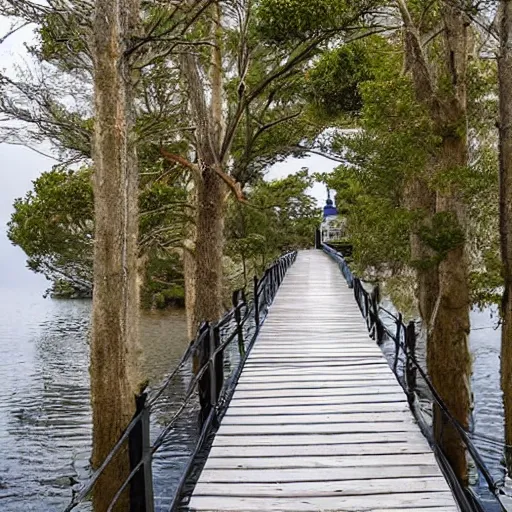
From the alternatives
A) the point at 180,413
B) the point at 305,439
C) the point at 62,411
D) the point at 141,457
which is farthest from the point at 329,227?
the point at 141,457

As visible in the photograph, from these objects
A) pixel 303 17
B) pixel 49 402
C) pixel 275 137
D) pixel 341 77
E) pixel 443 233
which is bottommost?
pixel 49 402

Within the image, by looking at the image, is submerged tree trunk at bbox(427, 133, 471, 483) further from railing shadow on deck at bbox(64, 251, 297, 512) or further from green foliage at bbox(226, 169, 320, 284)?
green foliage at bbox(226, 169, 320, 284)

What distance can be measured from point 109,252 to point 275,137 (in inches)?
434

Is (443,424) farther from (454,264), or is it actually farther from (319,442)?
(454,264)

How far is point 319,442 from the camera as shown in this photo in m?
5.21

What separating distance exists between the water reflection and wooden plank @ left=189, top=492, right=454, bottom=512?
7.43 metres

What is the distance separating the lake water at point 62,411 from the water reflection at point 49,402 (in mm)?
17

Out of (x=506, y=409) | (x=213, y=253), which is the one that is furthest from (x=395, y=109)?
(x=213, y=253)

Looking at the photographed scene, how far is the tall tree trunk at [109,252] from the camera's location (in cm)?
704

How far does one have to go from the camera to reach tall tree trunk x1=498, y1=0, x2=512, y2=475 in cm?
980

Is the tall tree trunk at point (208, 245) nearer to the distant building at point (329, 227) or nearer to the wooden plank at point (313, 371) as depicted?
the wooden plank at point (313, 371)

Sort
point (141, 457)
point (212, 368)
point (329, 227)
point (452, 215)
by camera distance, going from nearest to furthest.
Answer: point (141, 457)
point (212, 368)
point (452, 215)
point (329, 227)

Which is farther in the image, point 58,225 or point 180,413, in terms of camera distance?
point 58,225

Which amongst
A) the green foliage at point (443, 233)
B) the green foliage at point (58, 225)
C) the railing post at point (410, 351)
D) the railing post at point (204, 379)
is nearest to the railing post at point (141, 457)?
the railing post at point (204, 379)
